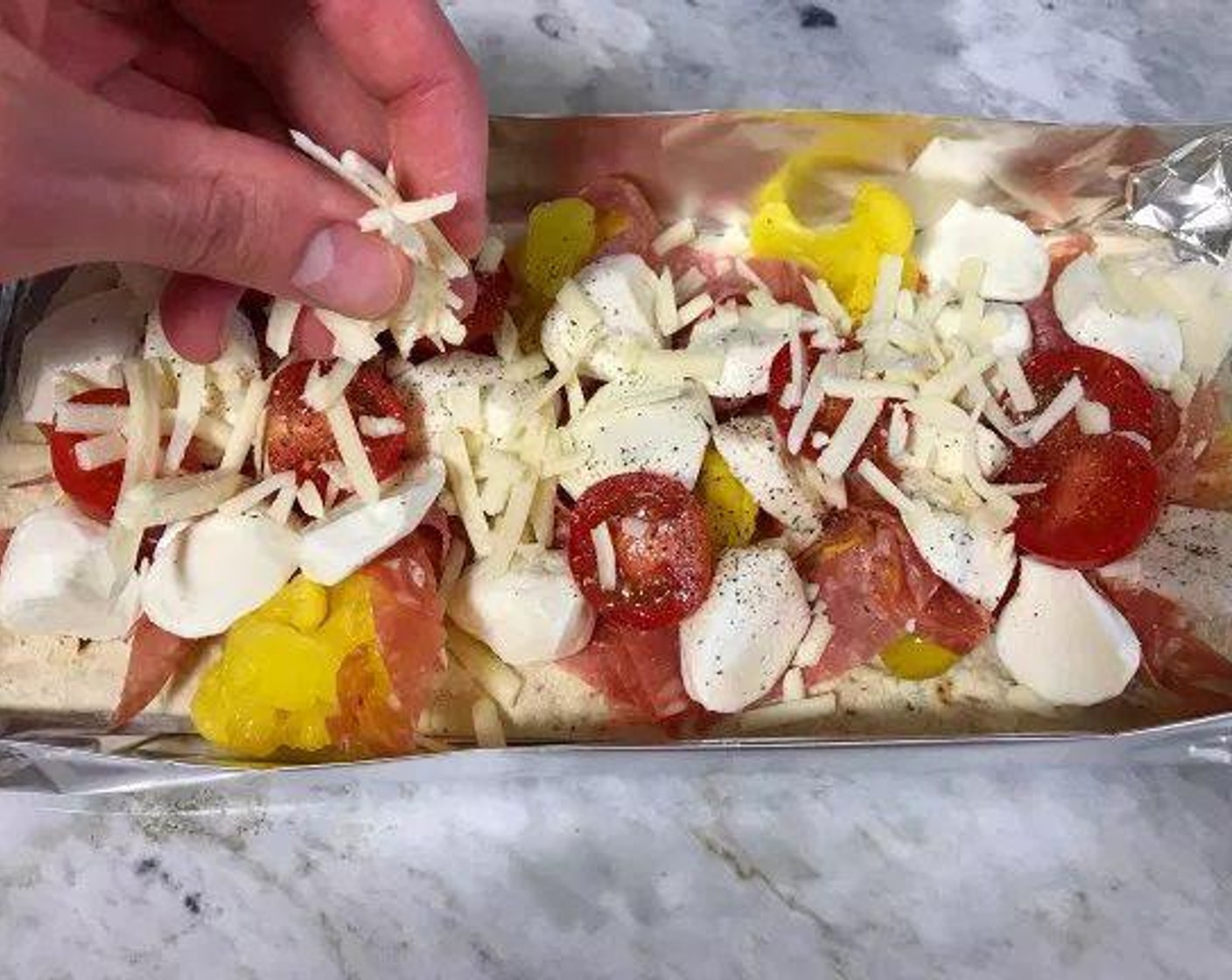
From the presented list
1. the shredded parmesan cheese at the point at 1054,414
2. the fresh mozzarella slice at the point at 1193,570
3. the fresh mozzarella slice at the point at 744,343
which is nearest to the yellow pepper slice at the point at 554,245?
the fresh mozzarella slice at the point at 744,343

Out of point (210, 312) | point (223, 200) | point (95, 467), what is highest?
point (223, 200)

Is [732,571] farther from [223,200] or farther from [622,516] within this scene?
[223,200]

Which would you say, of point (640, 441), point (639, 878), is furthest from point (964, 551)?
point (639, 878)

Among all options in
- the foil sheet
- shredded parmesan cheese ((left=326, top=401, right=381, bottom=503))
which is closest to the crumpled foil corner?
the foil sheet

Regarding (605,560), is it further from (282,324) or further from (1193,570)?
(1193,570)

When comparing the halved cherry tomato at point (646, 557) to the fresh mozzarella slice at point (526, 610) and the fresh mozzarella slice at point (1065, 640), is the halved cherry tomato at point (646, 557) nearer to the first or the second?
the fresh mozzarella slice at point (526, 610)

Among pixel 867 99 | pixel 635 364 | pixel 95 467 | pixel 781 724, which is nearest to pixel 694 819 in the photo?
pixel 781 724
